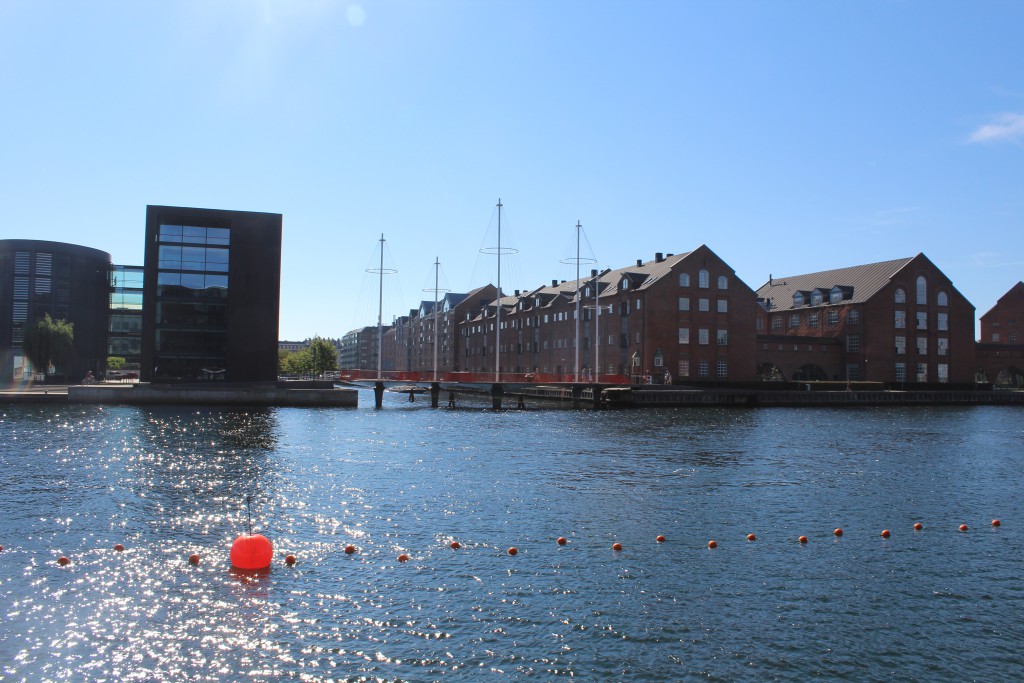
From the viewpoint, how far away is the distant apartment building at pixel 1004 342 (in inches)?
4754

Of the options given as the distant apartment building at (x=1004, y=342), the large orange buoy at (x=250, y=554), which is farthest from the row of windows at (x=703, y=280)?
the large orange buoy at (x=250, y=554)

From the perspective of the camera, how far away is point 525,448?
1759 inches

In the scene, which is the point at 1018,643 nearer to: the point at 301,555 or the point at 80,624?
the point at 301,555

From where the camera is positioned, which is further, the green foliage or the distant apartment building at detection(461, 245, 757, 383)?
the distant apartment building at detection(461, 245, 757, 383)

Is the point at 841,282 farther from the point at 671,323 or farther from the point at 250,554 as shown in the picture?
the point at 250,554

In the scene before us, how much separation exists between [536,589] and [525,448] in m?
27.7

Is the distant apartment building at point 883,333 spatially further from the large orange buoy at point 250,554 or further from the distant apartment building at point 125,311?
the distant apartment building at point 125,311

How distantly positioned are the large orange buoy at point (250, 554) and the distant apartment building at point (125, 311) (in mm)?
119118

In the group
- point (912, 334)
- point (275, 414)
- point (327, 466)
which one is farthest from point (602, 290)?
point (327, 466)

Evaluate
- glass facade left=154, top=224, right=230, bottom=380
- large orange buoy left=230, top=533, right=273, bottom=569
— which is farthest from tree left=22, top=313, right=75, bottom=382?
large orange buoy left=230, top=533, right=273, bottom=569

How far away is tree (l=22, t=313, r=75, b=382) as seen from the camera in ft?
302

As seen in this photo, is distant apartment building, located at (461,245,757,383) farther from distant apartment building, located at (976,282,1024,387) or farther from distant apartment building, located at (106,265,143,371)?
distant apartment building, located at (106,265,143,371)

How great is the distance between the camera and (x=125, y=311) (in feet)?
416

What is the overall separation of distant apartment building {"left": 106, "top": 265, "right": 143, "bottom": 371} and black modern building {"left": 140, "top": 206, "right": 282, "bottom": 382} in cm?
4211
